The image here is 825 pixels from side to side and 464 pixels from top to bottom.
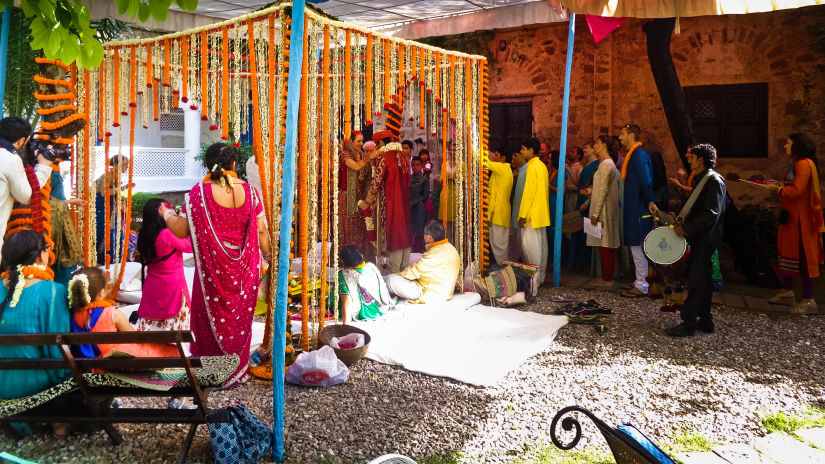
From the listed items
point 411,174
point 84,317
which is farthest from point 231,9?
point 84,317

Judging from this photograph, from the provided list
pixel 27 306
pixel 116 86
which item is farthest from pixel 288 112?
pixel 116 86

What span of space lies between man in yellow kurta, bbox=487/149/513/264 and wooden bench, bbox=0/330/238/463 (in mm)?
4837

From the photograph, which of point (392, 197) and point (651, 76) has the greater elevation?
point (651, 76)

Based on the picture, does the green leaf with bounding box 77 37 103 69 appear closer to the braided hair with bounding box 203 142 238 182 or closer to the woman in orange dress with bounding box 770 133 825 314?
the braided hair with bounding box 203 142 238 182

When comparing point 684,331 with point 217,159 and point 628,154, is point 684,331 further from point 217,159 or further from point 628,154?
point 217,159

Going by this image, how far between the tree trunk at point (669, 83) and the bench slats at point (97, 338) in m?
7.29

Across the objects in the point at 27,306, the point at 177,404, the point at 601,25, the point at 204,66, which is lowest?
the point at 177,404

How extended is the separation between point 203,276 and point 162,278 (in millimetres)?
830

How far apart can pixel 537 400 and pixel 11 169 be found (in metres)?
3.90

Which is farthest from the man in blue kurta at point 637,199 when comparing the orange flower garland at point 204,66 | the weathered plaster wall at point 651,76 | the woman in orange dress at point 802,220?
the orange flower garland at point 204,66

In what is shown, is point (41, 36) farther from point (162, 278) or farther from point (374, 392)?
point (374, 392)

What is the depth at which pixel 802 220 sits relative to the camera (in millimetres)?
6082

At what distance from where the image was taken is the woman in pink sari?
4070 millimetres

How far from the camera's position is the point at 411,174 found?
27.2 feet
